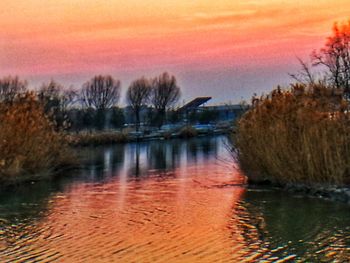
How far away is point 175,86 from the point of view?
2972 inches

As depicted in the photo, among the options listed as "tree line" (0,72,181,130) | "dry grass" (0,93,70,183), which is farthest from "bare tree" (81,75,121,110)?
"dry grass" (0,93,70,183)

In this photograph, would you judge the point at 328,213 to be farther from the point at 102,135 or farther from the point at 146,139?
the point at 146,139

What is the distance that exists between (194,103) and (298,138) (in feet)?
236

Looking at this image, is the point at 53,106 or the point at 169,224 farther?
the point at 53,106

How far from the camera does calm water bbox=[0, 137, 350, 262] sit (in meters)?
8.88

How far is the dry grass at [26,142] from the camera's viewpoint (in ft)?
63.3

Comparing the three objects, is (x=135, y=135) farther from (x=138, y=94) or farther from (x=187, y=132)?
(x=138, y=94)

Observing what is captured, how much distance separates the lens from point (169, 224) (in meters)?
11.3

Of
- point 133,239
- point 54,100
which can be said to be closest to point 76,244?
point 133,239

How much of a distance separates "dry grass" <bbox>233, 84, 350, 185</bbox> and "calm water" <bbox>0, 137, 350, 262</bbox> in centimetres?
91

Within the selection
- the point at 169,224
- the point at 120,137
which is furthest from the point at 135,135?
the point at 169,224

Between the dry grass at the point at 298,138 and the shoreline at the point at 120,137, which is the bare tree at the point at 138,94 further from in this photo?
the dry grass at the point at 298,138

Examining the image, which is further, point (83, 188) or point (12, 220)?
point (83, 188)

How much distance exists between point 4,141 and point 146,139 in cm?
3459
